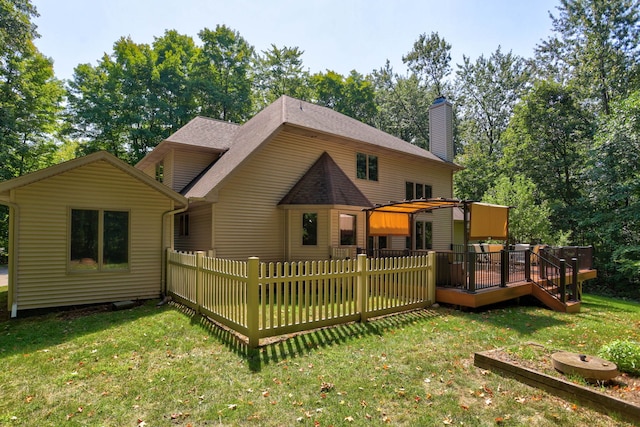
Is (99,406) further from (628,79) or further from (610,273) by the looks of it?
(628,79)

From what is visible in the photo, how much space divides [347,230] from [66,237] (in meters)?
8.77

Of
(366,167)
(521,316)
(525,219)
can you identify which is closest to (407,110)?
(525,219)

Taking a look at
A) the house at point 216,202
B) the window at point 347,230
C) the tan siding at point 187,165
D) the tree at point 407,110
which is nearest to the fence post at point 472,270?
the house at point 216,202

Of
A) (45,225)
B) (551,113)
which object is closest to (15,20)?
(45,225)

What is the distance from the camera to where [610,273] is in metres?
21.2

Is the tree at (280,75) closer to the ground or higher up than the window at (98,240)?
higher up

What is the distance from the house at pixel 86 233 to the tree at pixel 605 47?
29538 mm

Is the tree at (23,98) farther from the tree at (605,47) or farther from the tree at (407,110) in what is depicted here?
the tree at (605,47)

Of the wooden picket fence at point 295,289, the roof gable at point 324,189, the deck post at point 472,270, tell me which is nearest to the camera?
the wooden picket fence at point 295,289

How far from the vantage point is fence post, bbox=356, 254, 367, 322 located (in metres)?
6.82

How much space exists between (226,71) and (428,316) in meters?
30.5

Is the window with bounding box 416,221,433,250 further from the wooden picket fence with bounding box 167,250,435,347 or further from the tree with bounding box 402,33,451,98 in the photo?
the tree with bounding box 402,33,451,98

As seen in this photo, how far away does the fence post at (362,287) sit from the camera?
22.4ft

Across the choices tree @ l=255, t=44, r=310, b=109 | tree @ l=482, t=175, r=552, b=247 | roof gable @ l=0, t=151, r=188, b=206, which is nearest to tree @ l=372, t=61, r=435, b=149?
tree @ l=255, t=44, r=310, b=109
